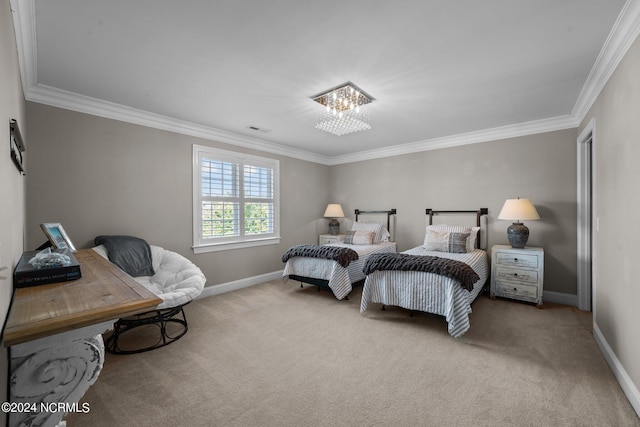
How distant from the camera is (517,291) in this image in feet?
12.3

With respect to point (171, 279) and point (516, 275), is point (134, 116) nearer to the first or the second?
point (171, 279)

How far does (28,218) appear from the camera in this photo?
9.09 ft

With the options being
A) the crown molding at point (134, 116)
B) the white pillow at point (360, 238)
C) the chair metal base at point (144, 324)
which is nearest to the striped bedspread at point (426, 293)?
the white pillow at point (360, 238)

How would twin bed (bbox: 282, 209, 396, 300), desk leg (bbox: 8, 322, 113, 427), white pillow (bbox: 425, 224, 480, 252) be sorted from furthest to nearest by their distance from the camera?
white pillow (bbox: 425, 224, 480, 252) < twin bed (bbox: 282, 209, 396, 300) < desk leg (bbox: 8, 322, 113, 427)

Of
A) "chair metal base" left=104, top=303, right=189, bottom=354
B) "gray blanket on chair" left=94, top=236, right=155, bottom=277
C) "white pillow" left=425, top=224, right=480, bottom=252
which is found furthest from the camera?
"white pillow" left=425, top=224, right=480, bottom=252

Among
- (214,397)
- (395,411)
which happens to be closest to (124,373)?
(214,397)

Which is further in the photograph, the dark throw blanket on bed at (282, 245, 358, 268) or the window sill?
the window sill

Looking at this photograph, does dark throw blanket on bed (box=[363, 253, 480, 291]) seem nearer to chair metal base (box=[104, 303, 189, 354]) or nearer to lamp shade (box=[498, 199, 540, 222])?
lamp shade (box=[498, 199, 540, 222])

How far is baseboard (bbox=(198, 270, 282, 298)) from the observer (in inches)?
163

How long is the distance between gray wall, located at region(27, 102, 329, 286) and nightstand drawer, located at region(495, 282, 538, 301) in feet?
12.5

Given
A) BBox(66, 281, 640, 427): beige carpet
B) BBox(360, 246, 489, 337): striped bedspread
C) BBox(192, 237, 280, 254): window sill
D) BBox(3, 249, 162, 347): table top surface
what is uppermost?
BBox(3, 249, 162, 347): table top surface

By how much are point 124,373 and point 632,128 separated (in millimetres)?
4150

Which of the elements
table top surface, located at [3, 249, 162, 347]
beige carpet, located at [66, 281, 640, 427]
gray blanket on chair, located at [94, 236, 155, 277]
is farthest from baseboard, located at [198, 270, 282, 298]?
table top surface, located at [3, 249, 162, 347]

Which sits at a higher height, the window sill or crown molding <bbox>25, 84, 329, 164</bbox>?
crown molding <bbox>25, 84, 329, 164</bbox>
